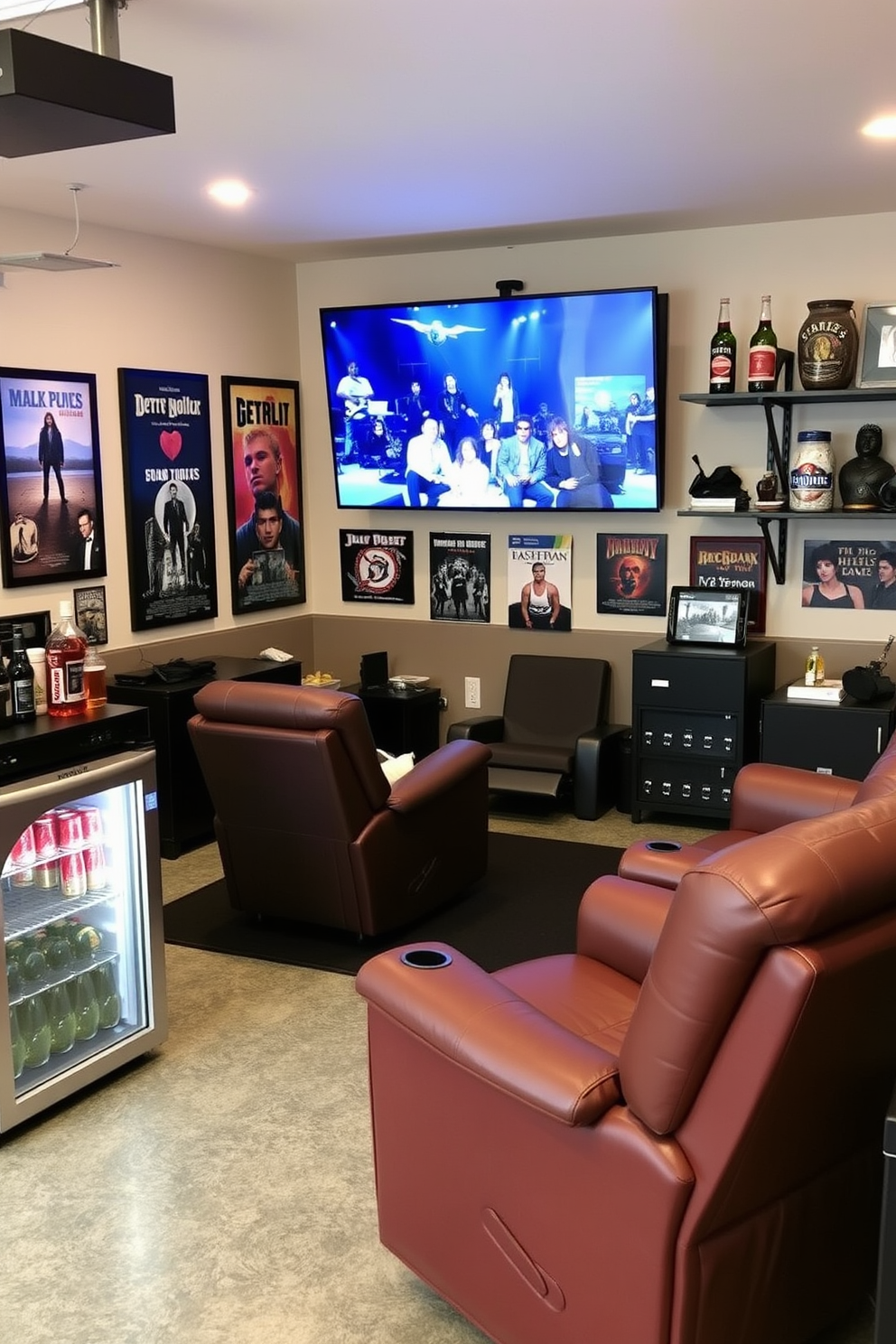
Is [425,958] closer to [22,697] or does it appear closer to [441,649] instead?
[22,697]

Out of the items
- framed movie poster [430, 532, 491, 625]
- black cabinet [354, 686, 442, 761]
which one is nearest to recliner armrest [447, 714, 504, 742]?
black cabinet [354, 686, 442, 761]

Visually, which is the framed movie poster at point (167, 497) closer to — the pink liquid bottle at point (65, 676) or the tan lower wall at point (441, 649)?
the tan lower wall at point (441, 649)

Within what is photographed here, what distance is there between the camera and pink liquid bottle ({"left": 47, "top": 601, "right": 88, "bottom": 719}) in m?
3.26

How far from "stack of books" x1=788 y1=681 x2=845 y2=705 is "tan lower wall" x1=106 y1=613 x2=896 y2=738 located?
1.23ft

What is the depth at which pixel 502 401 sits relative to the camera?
19.5 feet

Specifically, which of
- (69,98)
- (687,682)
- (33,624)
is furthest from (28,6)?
(687,682)

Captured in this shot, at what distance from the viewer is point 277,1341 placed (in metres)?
2.36

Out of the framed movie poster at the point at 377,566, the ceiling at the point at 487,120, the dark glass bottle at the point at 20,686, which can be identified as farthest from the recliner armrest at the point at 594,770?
the dark glass bottle at the point at 20,686

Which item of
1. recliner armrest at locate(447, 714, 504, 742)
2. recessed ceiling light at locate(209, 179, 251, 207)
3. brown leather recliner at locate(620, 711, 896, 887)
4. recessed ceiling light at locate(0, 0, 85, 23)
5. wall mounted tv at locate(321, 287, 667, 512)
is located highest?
recessed ceiling light at locate(209, 179, 251, 207)

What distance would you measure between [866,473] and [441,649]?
7.98 ft

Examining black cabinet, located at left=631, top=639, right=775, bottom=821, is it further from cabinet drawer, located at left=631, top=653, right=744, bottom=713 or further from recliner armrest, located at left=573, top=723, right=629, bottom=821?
recliner armrest, located at left=573, top=723, right=629, bottom=821

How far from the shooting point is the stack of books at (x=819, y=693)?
5.23 metres

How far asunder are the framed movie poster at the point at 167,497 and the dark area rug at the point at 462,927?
1578 millimetres

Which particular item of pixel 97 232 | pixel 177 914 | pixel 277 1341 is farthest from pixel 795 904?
pixel 97 232
